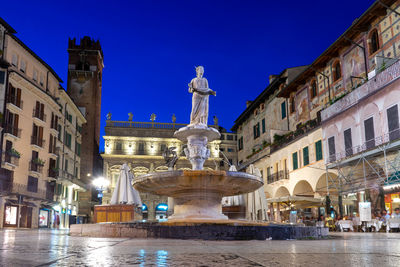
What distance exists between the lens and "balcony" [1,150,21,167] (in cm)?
2686

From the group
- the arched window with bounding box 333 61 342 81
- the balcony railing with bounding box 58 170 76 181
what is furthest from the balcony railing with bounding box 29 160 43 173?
the arched window with bounding box 333 61 342 81

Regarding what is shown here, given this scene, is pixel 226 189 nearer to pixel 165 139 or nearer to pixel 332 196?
pixel 332 196

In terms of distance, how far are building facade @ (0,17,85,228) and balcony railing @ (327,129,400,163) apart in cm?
2151

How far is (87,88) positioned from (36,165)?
21.6 meters

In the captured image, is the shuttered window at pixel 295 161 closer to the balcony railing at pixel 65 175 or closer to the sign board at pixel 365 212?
the sign board at pixel 365 212

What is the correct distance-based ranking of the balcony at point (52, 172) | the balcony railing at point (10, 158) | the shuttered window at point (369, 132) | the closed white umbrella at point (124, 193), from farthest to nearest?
the balcony at point (52, 172) → the balcony railing at point (10, 158) → the shuttered window at point (369, 132) → the closed white umbrella at point (124, 193)

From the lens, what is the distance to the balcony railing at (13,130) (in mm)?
27219

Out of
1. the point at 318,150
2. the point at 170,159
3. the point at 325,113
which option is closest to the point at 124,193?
the point at 170,159

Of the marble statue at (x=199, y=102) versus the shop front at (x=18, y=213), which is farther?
the shop front at (x=18, y=213)

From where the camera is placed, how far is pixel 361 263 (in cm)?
286

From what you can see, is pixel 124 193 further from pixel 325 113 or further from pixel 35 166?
pixel 35 166

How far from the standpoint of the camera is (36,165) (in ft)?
102

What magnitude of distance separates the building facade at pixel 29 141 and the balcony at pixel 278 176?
1855 centimetres

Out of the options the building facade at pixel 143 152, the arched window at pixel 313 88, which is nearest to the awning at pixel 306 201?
the arched window at pixel 313 88
